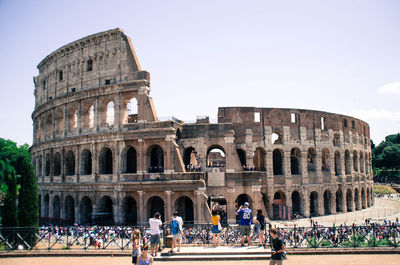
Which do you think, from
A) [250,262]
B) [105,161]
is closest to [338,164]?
[105,161]

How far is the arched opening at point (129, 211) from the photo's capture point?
1016 inches

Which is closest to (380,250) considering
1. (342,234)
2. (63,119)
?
(342,234)

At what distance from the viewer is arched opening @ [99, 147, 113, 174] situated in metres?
27.4

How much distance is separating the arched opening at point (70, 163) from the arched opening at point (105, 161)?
3.99 meters

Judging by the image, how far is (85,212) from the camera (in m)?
28.2

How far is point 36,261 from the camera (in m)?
12.2

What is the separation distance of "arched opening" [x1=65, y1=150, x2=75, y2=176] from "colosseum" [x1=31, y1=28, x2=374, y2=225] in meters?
0.15

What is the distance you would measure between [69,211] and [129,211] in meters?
6.38

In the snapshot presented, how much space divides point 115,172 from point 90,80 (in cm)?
930

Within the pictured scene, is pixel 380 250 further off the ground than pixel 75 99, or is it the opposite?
pixel 75 99

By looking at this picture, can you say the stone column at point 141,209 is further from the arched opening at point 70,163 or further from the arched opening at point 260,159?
the arched opening at point 260,159

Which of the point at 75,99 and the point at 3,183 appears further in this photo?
the point at 3,183

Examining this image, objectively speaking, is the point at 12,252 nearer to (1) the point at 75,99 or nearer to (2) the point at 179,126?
(2) the point at 179,126

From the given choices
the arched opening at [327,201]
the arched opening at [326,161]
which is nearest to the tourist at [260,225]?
the arched opening at [327,201]
